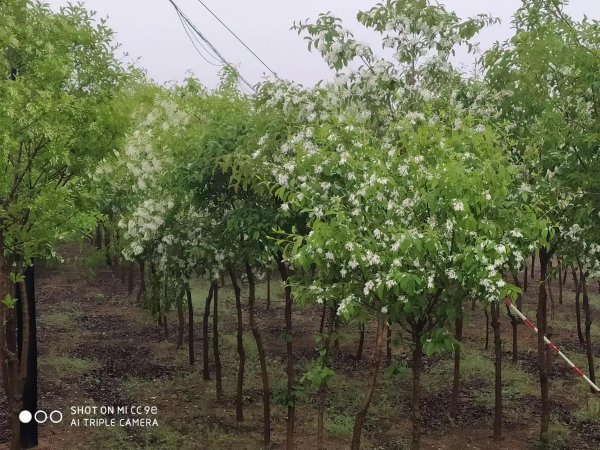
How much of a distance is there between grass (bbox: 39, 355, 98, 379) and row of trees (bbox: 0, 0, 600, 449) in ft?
21.8

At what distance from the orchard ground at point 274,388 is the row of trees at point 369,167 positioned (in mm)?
1625

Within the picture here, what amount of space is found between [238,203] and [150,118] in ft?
19.5

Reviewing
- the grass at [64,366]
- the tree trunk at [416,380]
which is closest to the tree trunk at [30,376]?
the grass at [64,366]

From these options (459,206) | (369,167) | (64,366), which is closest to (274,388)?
(64,366)

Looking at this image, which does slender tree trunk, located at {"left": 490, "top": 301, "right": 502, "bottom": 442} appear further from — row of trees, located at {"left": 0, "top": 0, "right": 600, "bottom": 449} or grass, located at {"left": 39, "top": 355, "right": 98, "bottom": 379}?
grass, located at {"left": 39, "top": 355, "right": 98, "bottom": 379}

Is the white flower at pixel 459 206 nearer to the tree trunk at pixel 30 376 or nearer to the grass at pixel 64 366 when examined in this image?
the tree trunk at pixel 30 376

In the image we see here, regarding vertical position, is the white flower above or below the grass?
above

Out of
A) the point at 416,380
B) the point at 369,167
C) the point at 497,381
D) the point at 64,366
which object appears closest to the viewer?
the point at 369,167

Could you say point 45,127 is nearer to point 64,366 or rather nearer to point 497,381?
point 497,381

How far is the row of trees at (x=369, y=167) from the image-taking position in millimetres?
8547

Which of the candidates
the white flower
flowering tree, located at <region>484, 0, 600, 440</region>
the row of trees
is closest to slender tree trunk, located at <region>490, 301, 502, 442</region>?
the row of trees

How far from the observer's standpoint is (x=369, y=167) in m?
9.34

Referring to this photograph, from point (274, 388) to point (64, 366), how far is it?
22.2ft

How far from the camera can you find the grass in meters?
18.8
